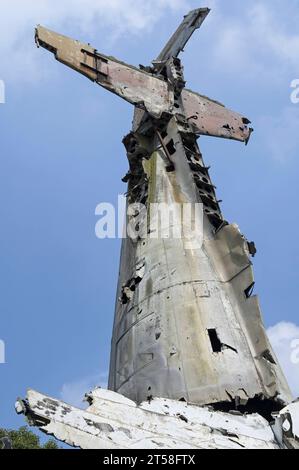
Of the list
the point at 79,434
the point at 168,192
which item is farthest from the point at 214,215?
the point at 79,434

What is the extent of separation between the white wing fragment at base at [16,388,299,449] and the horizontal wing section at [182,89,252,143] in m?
13.7

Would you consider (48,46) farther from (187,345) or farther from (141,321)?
(187,345)

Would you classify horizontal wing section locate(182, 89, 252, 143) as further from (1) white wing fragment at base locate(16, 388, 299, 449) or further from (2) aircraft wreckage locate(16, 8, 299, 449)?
(1) white wing fragment at base locate(16, 388, 299, 449)

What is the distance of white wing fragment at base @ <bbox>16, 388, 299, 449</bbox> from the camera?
12016 millimetres

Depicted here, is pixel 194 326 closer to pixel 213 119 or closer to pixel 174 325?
pixel 174 325

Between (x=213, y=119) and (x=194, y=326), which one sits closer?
(x=194, y=326)

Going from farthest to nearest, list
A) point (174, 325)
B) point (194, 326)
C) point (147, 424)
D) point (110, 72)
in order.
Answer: point (110, 72), point (174, 325), point (194, 326), point (147, 424)

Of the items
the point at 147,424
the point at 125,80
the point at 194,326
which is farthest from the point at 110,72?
the point at 147,424

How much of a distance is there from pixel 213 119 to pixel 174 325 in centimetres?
1263

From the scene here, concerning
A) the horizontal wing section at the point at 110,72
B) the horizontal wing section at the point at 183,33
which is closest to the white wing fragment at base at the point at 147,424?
the horizontal wing section at the point at 110,72

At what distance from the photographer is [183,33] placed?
28141 millimetres

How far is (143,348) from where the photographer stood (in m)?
16.3

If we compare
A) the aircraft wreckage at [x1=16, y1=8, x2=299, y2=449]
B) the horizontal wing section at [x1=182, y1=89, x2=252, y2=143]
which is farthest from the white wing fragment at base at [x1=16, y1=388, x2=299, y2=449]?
the horizontal wing section at [x1=182, y1=89, x2=252, y2=143]

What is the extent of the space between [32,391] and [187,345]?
4.48 m
